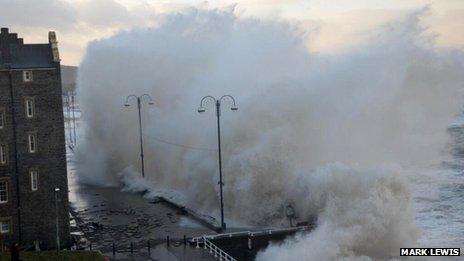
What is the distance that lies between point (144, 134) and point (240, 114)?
57.3 ft

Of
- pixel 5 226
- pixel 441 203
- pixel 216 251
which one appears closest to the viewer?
pixel 216 251

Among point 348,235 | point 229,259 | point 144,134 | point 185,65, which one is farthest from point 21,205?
point 185,65

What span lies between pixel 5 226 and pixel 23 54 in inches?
344

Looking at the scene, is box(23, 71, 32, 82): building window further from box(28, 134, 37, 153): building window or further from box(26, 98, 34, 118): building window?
box(28, 134, 37, 153): building window

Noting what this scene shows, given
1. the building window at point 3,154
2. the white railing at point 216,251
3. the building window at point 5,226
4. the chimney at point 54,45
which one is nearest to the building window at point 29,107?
the building window at point 3,154

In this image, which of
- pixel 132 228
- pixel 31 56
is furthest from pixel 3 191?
pixel 132 228

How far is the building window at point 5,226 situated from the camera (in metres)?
28.4

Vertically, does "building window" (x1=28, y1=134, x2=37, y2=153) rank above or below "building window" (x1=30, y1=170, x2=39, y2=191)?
above

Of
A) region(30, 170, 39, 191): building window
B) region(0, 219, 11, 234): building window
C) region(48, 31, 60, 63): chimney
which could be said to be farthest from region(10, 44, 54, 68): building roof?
region(0, 219, 11, 234): building window

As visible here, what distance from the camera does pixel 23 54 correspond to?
95.5ft

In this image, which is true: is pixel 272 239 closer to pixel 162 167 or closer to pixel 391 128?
pixel 391 128

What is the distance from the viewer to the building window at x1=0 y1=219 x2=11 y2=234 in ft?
93.1

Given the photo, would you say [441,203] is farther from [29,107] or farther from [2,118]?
[2,118]

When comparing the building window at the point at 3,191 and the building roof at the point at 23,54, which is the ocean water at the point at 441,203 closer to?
the building window at the point at 3,191
